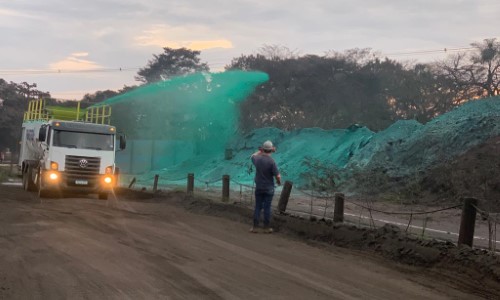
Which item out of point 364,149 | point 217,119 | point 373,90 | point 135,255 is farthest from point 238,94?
point 135,255

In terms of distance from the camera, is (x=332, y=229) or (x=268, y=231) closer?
(x=332, y=229)

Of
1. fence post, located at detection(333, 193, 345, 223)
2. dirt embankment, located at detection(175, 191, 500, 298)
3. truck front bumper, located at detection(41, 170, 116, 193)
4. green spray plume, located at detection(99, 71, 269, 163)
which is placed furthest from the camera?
green spray plume, located at detection(99, 71, 269, 163)

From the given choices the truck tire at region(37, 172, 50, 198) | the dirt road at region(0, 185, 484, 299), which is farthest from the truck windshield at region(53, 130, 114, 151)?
the dirt road at region(0, 185, 484, 299)

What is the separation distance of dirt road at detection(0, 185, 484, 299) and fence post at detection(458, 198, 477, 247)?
4.55ft

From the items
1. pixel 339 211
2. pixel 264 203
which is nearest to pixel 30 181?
pixel 264 203

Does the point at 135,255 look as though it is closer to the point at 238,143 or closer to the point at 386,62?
the point at 238,143

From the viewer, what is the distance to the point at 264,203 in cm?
1215

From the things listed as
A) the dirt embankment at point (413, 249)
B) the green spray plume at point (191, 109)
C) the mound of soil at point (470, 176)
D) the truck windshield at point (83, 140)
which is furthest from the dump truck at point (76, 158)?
the green spray plume at point (191, 109)

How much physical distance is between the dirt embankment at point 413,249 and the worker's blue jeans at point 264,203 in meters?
0.54

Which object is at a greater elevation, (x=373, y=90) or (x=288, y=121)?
(x=373, y=90)

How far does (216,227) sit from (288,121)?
35672mm

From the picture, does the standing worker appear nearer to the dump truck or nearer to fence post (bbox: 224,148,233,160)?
the dump truck

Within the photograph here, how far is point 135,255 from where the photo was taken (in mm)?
8750

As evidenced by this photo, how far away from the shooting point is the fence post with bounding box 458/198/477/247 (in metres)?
8.98
